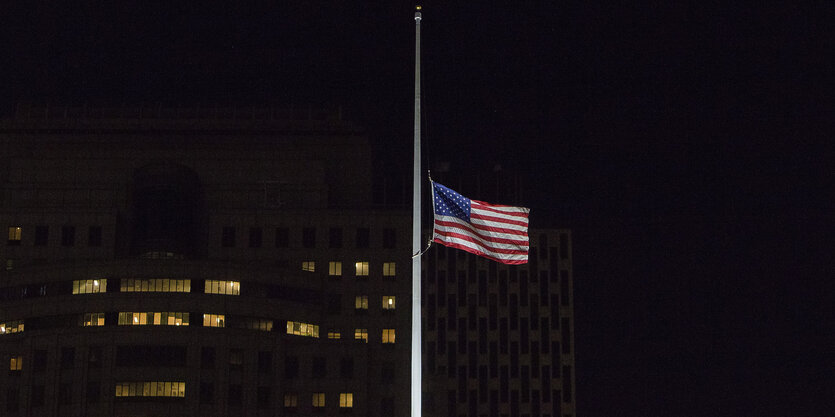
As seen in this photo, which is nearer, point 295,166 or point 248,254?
point 248,254

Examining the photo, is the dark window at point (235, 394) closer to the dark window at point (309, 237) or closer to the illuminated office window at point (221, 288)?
the illuminated office window at point (221, 288)

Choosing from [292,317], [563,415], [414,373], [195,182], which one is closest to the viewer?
[414,373]

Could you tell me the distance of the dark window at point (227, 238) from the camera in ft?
495

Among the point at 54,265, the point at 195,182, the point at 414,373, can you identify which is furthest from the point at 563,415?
the point at 414,373

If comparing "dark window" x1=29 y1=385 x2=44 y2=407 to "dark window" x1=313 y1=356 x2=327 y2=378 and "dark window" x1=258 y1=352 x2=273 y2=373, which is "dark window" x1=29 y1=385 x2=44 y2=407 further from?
"dark window" x1=313 y1=356 x2=327 y2=378

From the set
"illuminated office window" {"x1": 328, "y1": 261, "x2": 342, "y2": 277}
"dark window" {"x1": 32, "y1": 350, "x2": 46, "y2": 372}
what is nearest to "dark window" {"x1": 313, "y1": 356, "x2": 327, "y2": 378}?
"illuminated office window" {"x1": 328, "y1": 261, "x2": 342, "y2": 277}

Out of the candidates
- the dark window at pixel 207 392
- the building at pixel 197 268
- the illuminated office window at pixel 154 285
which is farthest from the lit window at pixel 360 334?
the dark window at pixel 207 392

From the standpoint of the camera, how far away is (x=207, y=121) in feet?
554

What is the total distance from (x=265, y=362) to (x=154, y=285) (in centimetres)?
1656

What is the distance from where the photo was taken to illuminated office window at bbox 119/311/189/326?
431ft

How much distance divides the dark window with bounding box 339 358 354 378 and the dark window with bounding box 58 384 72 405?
31755 mm

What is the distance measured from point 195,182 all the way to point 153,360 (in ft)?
125

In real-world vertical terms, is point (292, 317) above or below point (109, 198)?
below

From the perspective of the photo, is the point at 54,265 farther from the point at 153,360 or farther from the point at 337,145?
the point at 337,145
